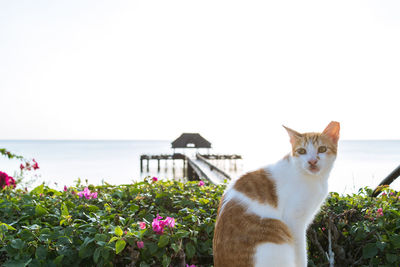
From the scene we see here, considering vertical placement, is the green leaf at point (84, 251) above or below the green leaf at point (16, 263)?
above

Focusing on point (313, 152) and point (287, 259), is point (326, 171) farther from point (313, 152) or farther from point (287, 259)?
point (287, 259)

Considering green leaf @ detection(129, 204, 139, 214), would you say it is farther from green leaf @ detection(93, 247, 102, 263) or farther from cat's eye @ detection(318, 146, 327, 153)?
cat's eye @ detection(318, 146, 327, 153)

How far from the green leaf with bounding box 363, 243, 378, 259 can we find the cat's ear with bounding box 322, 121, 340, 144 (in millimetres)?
900

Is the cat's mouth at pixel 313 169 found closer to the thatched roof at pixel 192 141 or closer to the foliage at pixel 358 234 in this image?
the foliage at pixel 358 234

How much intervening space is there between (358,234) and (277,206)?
36.2 inches

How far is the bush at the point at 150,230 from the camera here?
2.25m

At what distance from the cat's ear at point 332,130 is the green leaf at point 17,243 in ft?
7.10

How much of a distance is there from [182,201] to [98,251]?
115cm

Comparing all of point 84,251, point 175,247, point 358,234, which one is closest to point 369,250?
point 358,234

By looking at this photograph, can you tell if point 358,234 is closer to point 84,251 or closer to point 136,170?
point 84,251

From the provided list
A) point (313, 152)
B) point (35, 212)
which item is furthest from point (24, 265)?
point (313, 152)

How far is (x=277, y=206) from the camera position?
7.22ft

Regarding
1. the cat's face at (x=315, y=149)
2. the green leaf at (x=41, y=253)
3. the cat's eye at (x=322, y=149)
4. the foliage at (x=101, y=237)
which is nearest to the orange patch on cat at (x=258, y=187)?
the cat's face at (x=315, y=149)

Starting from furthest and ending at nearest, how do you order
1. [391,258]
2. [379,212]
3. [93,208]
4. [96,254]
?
1. [93,208]
2. [379,212]
3. [391,258]
4. [96,254]
